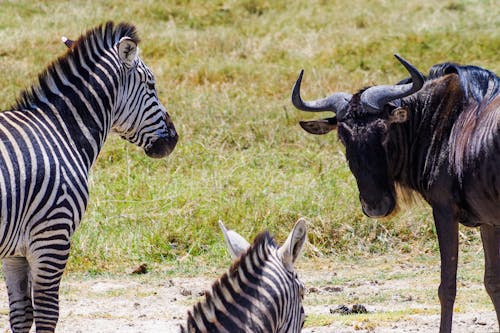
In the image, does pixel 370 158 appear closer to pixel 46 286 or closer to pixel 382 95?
pixel 382 95

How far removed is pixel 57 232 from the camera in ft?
18.5

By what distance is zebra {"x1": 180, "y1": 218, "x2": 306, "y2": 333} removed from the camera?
13.0ft

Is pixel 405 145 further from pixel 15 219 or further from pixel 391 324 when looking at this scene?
pixel 15 219

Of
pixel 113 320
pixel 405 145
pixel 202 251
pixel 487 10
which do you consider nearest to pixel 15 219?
pixel 113 320

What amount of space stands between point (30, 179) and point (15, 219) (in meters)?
0.25

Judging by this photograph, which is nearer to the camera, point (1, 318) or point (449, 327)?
point (449, 327)

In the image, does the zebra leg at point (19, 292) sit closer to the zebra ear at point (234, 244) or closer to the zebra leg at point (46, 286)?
the zebra leg at point (46, 286)

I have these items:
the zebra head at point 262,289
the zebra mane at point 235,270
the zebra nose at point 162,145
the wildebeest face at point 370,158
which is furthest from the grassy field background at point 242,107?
the zebra mane at point 235,270

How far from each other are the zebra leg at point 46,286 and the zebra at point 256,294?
1.57 m

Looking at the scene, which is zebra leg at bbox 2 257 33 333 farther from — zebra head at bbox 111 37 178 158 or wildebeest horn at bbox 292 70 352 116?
wildebeest horn at bbox 292 70 352 116

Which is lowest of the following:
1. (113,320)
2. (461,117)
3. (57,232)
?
(113,320)

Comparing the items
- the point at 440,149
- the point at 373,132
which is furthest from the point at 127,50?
the point at 440,149

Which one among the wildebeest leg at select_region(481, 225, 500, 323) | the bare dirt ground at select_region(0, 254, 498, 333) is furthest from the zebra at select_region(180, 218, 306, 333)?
the wildebeest leg at select_region(481, 225, 500, 323)

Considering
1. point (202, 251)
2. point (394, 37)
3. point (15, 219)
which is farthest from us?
point (394, 37)
